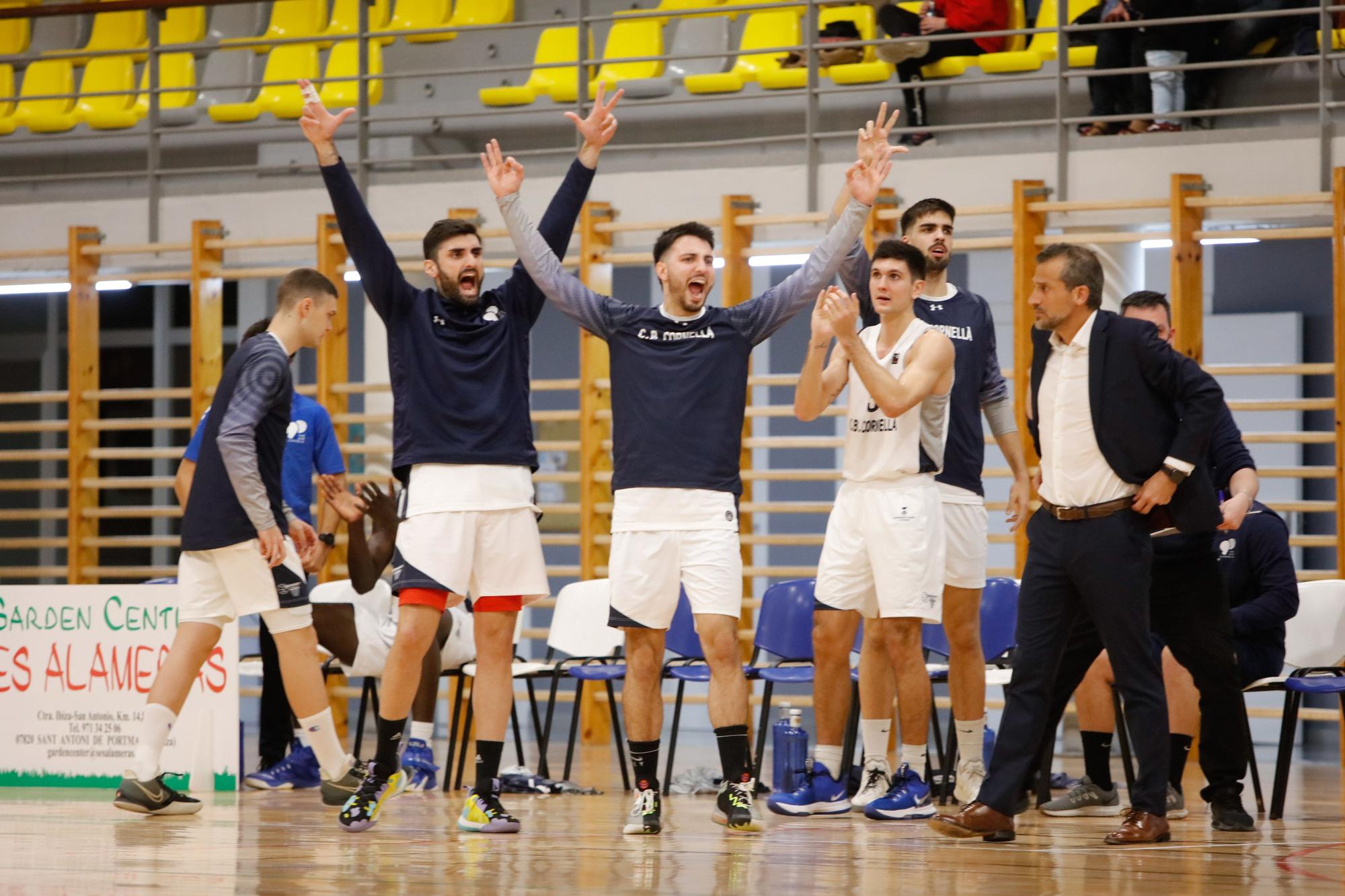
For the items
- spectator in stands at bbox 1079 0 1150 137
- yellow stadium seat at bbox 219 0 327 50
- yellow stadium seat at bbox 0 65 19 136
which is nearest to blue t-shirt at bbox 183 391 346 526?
spectator in stands at bbox 1079 0 1150 137

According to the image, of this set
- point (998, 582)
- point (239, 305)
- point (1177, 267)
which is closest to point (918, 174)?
point (1177, 267)

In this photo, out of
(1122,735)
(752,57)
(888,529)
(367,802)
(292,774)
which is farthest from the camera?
(752,57)

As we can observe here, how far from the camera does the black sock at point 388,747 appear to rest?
4.28 m

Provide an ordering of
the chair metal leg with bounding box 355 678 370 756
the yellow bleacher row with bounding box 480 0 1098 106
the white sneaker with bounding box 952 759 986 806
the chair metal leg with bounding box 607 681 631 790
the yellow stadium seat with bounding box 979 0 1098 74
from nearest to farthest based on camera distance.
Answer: the white sneaker with bounding box 952 759 986 806, the chair metal leg with bounding box 607 681 631 790, the chair metal leg with bounding box 355 678 370 756, the yellow stadium seat with bounding box 979 0 1098 74, the yellow bleacher row with bounding box 480 0 1098 106

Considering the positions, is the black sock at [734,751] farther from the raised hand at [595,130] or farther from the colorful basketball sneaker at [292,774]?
the colorful basketball sneaker at [292,774]

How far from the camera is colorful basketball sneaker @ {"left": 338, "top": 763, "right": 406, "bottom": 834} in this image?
4.25 m

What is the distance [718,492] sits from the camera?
14.1ft

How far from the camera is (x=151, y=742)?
4.70 metres

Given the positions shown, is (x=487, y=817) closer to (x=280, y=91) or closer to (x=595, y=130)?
(x=595, y=130)

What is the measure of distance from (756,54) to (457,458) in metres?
5.63

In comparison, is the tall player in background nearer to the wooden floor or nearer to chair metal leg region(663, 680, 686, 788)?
the wooden floor

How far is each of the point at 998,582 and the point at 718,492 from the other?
1.78 meters

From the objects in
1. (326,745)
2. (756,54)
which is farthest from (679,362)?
(756,54)

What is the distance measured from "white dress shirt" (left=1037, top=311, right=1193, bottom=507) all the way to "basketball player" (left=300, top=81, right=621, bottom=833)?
4.69 ft
